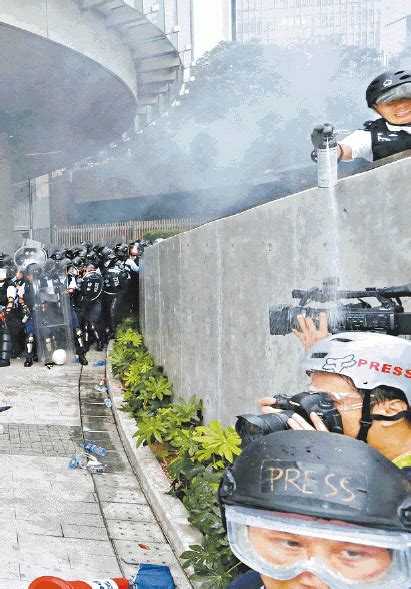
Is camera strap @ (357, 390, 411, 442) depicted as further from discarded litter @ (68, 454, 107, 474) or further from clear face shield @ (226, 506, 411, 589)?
discarded litter @ (68, 454, 107, 474)

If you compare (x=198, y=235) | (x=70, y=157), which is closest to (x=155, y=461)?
(x=198, y=235)

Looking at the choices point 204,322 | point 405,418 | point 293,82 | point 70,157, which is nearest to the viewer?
point 405,418

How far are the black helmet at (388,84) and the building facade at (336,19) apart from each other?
780cm

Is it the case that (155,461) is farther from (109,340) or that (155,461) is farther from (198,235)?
(109,340)

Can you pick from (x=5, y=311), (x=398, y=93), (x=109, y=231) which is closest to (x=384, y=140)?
(x=398, y=93)

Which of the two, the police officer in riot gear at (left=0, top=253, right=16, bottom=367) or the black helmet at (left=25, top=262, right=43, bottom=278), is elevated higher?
the black helmet at (left=25, top=262, right=43, bottom=278)

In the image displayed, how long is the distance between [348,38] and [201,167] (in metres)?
16.0

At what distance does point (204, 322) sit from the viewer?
21.4ft

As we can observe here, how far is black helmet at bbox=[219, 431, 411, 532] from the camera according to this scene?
1.49 meters

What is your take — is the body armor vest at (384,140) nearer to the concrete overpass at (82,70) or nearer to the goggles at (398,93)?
the goggles at (398,93)

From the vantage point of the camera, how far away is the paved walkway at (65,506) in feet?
15.1

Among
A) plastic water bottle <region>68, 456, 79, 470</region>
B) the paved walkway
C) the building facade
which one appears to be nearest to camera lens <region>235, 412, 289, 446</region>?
the paved walkway

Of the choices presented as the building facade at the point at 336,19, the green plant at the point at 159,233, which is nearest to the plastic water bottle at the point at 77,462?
the building facade at the point at 336,19

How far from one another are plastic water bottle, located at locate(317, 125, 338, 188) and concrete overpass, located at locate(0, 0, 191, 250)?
1224 cm
